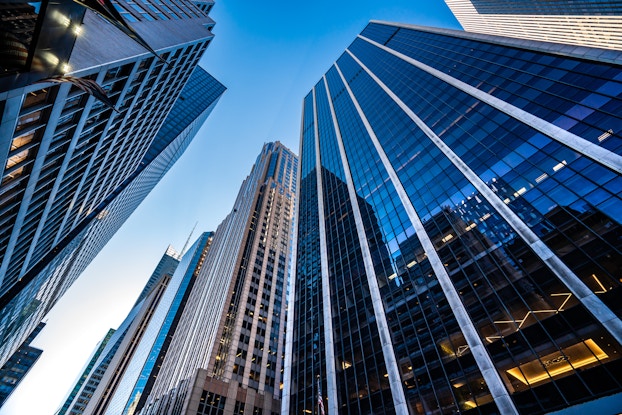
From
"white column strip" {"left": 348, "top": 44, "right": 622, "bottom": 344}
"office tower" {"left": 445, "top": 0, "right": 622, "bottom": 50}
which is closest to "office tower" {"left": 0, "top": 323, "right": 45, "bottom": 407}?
"white column strip" {"left": 348, "top": 44, "right": 622, "bottom": 344}

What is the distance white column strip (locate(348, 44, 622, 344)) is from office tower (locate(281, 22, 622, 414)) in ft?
0.47

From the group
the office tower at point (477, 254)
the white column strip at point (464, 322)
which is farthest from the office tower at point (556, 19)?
the white column strip at point (464, 322)

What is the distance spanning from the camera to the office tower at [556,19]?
78.8 meters

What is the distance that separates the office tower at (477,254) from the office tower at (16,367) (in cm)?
13117

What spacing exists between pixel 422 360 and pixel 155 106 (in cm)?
4575

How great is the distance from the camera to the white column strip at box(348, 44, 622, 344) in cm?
2058

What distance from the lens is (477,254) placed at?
3097 centimetres

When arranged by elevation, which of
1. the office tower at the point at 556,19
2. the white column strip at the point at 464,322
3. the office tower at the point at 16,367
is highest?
the office tower at the point at 556,19

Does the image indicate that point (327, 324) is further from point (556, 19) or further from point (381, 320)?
point (556, 19)

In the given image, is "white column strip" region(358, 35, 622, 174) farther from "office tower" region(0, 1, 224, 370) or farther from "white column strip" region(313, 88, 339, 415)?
"white column strip" region(313, 88, 339, 415)

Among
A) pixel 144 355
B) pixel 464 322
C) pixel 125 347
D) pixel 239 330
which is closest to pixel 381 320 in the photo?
pixel 464 322

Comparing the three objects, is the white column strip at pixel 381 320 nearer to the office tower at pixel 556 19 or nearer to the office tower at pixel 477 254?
the office tower at pixel 477 254

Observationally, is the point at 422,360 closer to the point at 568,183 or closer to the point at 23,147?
the point at 568,183

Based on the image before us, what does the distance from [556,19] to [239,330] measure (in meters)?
133
